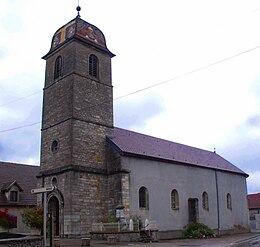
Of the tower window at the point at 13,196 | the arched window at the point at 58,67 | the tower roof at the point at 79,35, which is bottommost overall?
the tower window at the point at 13,196

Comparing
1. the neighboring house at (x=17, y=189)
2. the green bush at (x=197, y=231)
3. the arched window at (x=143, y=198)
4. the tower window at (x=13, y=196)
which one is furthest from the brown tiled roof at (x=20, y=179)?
the green bush at (x=197, y=231)

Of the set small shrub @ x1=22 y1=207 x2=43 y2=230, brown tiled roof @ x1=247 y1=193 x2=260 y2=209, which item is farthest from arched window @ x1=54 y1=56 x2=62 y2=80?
brown tiled roof @ x1=247 y1=193 x2=260 y2=209

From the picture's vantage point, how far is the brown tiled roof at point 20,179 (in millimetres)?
35281

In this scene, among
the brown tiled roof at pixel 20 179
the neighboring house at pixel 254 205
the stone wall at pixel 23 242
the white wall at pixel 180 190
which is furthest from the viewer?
the neighboring house at pixel 254 205

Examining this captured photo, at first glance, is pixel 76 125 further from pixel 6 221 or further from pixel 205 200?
pixel 205 200

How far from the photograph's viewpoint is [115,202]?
90.3 feet

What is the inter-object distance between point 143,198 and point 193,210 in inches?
263

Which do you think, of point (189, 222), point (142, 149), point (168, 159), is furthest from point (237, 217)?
point (142, 149)

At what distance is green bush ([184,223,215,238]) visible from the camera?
31500 mm

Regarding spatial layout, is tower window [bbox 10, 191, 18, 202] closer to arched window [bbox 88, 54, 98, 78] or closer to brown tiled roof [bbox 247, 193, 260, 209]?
arched window [bbox 88, 54, 98, 78]

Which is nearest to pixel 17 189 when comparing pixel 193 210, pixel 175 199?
pixel 175 199

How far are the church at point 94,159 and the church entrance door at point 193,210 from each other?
0.14 ft

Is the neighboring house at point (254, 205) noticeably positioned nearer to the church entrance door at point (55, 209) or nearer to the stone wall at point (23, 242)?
the church entrance door at point (55, 209)

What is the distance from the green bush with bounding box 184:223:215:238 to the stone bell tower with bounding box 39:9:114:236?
26.6 ft
